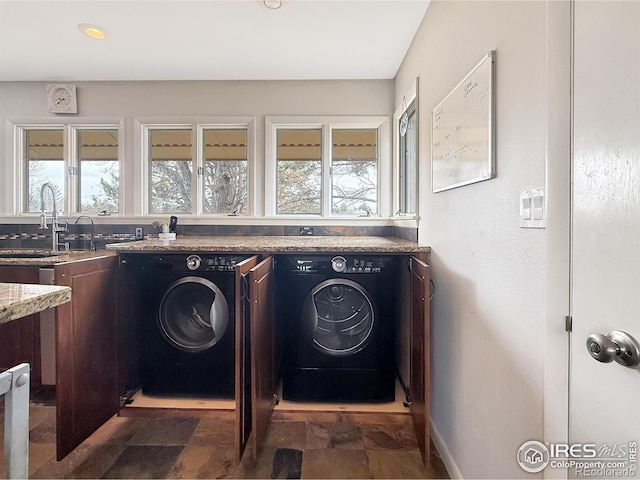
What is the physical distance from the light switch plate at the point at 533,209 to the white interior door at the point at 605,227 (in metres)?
0.07

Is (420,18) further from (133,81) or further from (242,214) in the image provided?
(133,81)

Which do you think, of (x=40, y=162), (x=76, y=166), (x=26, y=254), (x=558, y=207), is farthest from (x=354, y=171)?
(x=40, y=162)

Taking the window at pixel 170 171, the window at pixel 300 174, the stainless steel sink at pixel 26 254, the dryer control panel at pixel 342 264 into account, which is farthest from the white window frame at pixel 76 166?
the dryer control panel at pixel 342 264

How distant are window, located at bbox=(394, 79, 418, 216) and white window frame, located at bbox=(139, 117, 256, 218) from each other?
1.32 m

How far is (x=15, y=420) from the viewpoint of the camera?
69 centimetres

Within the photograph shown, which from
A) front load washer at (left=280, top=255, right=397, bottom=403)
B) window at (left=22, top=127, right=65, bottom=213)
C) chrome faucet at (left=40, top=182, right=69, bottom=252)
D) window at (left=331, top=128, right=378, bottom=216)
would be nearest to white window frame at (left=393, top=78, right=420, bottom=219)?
window at (left=331, top=128, right=378, bottom=216)

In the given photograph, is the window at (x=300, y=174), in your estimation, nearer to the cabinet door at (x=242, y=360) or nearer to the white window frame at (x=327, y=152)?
the white window frame at (x=327, y=152)

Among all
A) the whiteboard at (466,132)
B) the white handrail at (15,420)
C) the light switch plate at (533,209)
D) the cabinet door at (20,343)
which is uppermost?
the whiteboard at (466,132)

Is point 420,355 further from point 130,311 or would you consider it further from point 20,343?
point 20,343

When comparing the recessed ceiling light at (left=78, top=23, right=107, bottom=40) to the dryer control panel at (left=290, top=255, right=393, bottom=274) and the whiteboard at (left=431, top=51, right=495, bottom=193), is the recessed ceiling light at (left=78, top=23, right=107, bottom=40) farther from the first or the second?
the whiteboard at (left=431, top=51, right=495, bottom=193)

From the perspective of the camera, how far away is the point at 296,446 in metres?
1.71

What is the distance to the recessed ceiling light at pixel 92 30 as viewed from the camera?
2.11 meters

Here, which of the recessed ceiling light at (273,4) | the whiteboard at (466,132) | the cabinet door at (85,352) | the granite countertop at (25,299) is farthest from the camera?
the recessed ceiling light at (273,4)

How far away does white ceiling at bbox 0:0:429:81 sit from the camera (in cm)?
193
